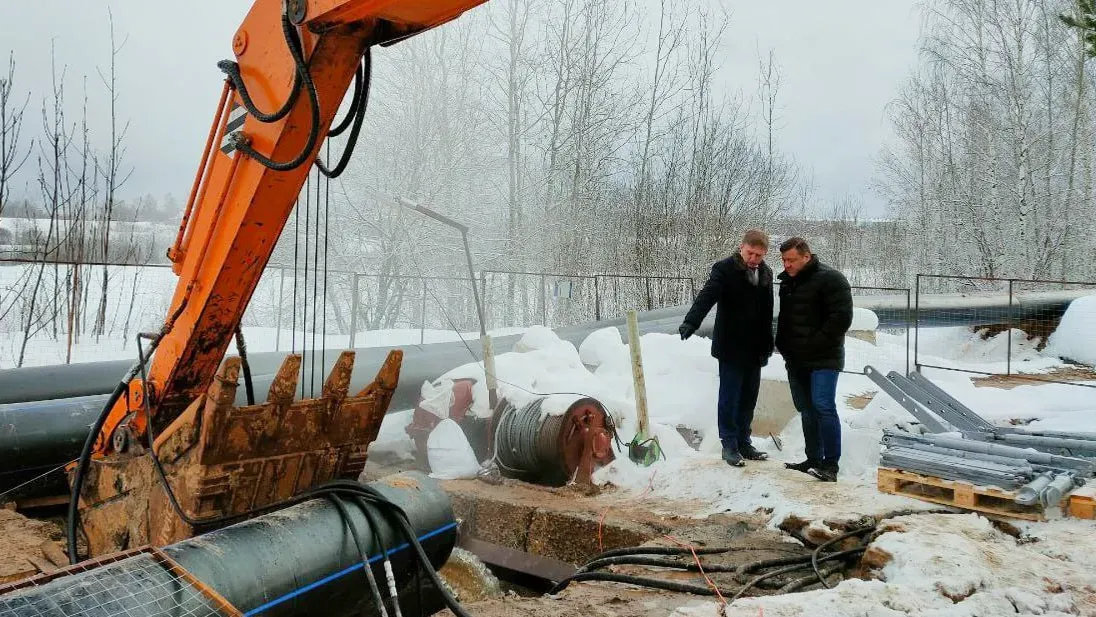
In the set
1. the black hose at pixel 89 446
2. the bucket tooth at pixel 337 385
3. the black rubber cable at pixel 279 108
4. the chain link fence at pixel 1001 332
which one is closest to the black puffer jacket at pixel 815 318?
the bucket tooth at pixel 337 385

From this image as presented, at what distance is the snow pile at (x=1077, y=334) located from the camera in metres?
11.5

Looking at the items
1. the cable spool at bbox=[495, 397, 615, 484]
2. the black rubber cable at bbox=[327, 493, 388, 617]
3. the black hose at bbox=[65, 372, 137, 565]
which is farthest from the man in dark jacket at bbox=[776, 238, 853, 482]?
the black hose at bbox=[65, 372, 137, 565]

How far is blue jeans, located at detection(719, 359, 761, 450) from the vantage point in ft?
19.6

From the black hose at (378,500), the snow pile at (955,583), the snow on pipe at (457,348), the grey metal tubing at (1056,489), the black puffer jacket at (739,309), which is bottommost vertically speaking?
the snow pile at (955,583)

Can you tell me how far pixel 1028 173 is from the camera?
20781 mm

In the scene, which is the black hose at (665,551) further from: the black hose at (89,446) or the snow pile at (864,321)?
the snow pile at (864,321)

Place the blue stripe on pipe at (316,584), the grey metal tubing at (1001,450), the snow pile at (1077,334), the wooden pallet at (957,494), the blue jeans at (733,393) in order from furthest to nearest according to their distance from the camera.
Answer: the snow pile at (1077,334) → the blue jeans at (733,393) → the grey metal tubing at (1001,450) → the wooden pallet at (957,494) → the blue stripe on pipe at (316,584)

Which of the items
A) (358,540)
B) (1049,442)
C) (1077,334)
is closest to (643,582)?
(358,540)

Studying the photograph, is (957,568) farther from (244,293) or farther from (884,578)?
(244,293)

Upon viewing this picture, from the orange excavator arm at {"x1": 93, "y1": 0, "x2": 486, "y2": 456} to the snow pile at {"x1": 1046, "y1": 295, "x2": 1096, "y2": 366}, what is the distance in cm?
1256

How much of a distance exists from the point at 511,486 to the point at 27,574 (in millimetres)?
3364

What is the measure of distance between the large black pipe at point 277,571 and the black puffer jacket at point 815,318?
320 cm

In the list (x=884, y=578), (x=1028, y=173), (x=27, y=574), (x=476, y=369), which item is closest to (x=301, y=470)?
(x=27, y=574)

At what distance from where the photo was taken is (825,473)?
17.7 feet
